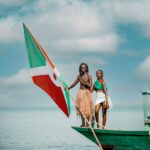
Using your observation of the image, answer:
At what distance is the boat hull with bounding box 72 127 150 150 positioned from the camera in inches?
553

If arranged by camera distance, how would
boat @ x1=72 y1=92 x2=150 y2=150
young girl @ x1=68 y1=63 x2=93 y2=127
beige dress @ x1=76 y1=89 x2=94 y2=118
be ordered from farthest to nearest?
beige dress @ x1=76 y1=89 x2=94 y2=118 < young girl @ x1=68 y1=63 x2=93 y2=127 < boat @ x1=72 y1=92 x2=150 y2=150

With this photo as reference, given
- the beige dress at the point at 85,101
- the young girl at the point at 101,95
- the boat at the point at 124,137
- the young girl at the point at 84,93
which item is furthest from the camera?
the young girl at the point at 101,95

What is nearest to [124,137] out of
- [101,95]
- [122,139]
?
[122,139]

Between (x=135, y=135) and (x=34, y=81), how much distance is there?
375cm

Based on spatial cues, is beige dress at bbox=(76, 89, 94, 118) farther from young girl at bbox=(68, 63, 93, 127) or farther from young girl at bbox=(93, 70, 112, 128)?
young girl at bbox=(93, 70, 112, 128)

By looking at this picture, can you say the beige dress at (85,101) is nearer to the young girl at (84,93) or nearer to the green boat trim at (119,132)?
the young girl at (84,93)

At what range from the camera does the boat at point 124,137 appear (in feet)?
45.5

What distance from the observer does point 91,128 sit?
14.4m

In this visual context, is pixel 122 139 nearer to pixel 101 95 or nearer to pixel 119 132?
pixel 119 132

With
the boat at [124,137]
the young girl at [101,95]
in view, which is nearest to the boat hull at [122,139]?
the boat at [124,137]

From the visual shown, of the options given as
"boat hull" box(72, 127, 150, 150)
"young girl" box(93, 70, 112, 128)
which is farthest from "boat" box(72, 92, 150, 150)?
"young girl" box(93, 70, 112, 128)

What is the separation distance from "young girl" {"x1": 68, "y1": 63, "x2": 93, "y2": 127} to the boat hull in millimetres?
583

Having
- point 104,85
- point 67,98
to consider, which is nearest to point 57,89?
point 67,98

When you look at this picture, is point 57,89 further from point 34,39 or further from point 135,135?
point 135,135
